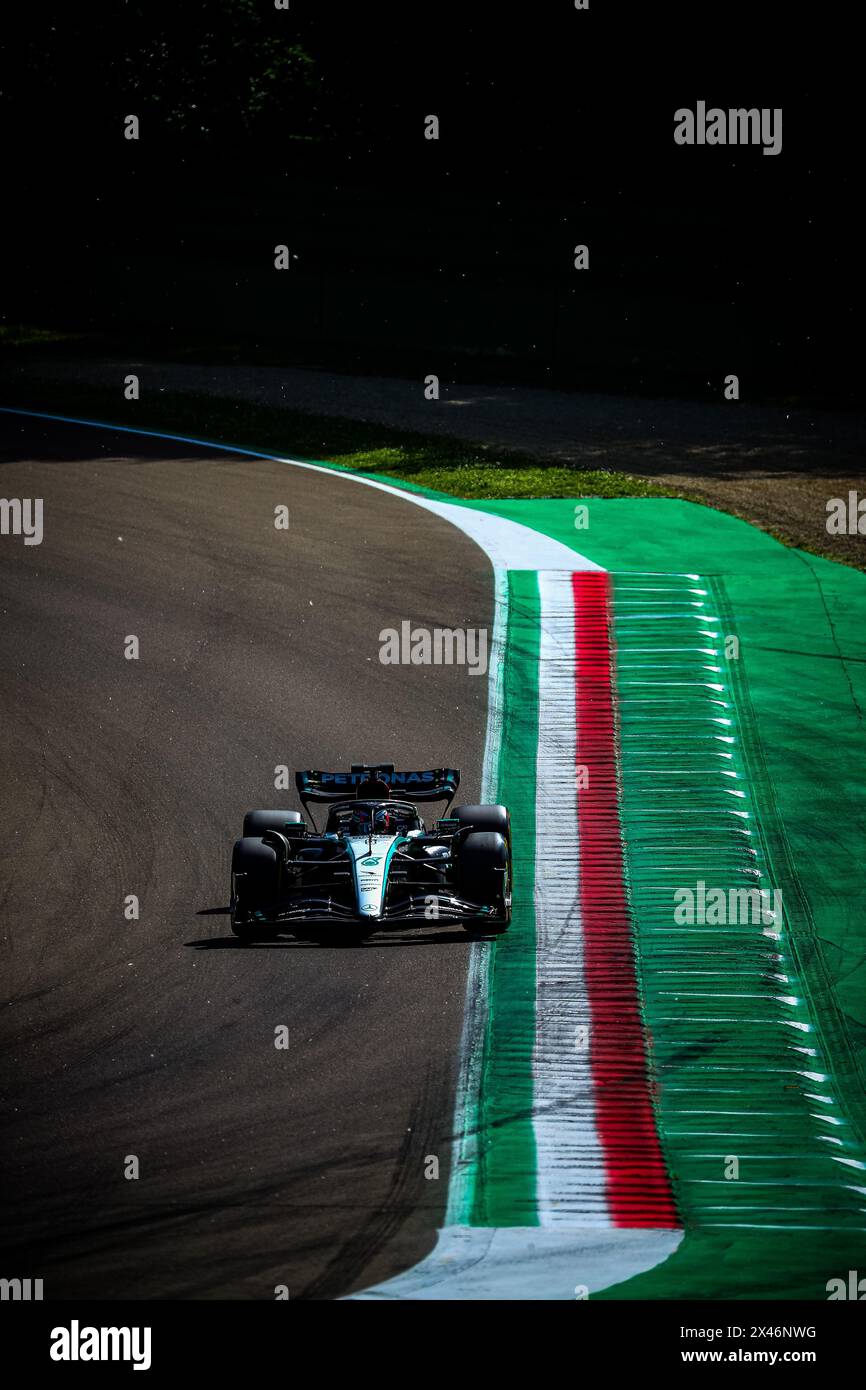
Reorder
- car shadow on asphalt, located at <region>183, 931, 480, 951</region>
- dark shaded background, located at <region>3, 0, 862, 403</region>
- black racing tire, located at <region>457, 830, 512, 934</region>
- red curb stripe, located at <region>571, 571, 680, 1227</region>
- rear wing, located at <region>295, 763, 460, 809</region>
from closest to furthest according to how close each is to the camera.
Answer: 1. red curb stripe, located at <region>571, 571, 680, 1227</region>
2. black racing tire, located at <region>457, 830, 512, 934</region>
3. car shadow on asphalt, located at <region>183, 931, 480, 951</region>
4. rear wing, located at <region>295, 763, 460, 809</region>
5. dark shaded background, located at <region>3, 0, 862, 403</region>

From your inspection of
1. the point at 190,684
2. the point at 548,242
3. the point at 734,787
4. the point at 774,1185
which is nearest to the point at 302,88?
the point at 548,242

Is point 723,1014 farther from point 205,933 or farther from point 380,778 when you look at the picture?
point 205,933

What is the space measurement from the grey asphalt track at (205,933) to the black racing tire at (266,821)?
75 cm

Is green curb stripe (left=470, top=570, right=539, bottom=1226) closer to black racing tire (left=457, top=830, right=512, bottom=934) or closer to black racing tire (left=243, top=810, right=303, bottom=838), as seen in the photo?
black racing tire (left=457, top=830, right=512, bottom=934)

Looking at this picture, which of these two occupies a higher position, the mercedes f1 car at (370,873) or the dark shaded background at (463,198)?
the dark shaded background at (463,198)

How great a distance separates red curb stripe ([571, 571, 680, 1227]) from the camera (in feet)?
29.5

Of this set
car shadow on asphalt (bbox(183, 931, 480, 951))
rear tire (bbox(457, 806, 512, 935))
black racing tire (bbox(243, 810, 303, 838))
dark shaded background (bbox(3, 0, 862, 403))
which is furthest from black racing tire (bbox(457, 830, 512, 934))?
dark shaded background (bbox(3, 0, 862, 403))

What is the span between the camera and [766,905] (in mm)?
12500

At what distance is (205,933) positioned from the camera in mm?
11758

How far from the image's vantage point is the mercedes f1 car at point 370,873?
10.9 meters

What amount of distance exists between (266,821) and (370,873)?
1.24 meters

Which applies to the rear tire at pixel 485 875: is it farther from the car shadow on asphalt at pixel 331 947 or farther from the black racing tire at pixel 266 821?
the black racing tire at pixel 266 821

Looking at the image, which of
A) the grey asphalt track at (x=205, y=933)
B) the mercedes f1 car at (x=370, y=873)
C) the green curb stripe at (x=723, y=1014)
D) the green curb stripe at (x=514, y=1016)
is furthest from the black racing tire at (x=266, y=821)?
the green curb stripe at (x=723, y=1014)

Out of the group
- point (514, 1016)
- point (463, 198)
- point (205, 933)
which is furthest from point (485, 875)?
point (463, 198)
